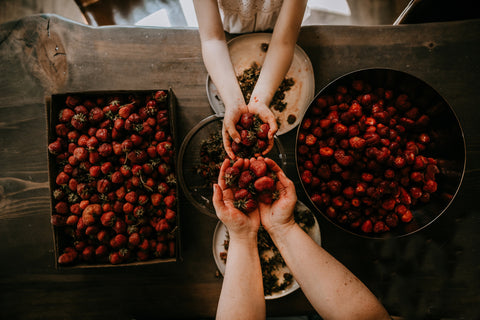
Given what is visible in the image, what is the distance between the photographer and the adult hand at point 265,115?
104 centimetres

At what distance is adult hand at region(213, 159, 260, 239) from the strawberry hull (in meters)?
0.26

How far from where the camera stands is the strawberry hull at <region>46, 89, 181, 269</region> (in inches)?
45.1

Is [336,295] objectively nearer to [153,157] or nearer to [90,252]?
[153,157]

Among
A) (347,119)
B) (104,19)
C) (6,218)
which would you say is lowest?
(6,218)

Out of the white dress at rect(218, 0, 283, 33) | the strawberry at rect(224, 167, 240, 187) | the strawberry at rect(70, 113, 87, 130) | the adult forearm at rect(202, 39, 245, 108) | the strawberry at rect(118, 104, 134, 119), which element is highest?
the white dress at rect(218, 0, 283, 33)

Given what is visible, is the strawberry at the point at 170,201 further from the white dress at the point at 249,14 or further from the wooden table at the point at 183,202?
the white dress at the point at 249,14

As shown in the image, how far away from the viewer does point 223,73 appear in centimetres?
111

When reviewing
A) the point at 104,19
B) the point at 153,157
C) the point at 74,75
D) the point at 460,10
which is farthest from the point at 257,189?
the point at 104,19

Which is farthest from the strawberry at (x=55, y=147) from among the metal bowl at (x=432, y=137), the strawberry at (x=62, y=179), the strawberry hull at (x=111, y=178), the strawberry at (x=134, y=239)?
the metal bowl at (x=432, y=137)

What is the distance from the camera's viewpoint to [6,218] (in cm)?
140

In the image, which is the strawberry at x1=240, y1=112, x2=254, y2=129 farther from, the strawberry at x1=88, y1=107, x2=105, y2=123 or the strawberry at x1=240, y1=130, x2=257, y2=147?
the strawberry at x1=88, y1=107, x2=105, y2=123

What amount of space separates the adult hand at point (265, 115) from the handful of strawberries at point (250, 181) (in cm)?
10

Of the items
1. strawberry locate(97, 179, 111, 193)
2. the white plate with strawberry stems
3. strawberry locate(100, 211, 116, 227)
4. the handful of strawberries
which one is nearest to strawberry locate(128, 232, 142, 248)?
strawberry locate(100, 211, 116, 227)

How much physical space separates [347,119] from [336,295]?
2.55ft
